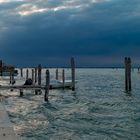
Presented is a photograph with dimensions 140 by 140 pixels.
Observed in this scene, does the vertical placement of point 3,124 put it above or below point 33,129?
above

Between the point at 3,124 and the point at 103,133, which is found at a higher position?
the point at 3,124

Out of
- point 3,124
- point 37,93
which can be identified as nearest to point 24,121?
point 3,124

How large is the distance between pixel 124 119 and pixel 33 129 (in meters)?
7.06

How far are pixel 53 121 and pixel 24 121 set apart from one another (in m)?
1.83

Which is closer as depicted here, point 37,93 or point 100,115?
point 100,115

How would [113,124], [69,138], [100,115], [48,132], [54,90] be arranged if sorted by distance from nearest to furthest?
1. [69,138]
2. [48,132]
3. [113,124]
4. [100,115]
5. [54,90]

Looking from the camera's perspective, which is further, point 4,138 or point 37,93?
point 37,93

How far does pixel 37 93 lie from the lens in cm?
4034

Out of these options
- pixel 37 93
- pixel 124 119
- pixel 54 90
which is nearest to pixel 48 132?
pixel 124 119

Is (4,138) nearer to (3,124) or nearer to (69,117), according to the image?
(3,124)

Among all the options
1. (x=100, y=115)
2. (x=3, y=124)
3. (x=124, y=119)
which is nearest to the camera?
(x=3, y=124)

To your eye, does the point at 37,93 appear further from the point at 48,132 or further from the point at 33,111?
the point at 48,132

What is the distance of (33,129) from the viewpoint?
18406mm

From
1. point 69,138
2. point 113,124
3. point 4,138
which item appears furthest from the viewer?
point 113,124
